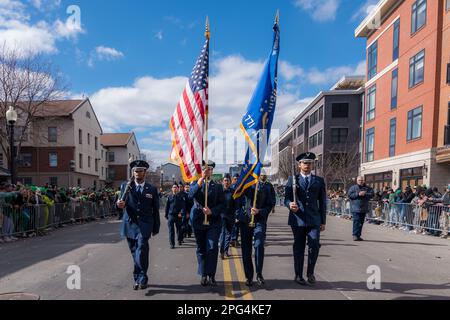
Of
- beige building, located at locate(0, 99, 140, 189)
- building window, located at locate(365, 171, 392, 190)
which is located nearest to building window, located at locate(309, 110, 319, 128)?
building window, located at locate(365, 171, 392, 190)

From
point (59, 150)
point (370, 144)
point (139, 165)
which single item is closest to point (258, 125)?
point (139, 165)

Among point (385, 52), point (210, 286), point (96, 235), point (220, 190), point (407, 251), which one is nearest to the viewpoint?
point (210, 286)

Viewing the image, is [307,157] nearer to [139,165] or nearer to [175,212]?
[139,165]

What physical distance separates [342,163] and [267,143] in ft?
99.5

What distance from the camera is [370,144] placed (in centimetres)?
2644

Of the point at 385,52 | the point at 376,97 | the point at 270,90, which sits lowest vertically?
the point at 270,90

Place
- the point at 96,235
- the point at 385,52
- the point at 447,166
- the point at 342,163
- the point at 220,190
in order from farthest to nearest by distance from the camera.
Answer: the point at 342,163
the point at 385,52
the point at 447,166
the point at 96,235
the point at 220,190

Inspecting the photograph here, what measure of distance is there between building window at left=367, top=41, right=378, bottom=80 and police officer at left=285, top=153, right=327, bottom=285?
78.2 feet

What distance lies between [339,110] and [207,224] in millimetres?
37466

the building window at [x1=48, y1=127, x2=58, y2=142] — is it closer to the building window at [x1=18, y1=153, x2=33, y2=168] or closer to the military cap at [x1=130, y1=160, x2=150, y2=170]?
the building window at [x1=18, y1=153, x2=33, y2=168]
